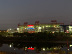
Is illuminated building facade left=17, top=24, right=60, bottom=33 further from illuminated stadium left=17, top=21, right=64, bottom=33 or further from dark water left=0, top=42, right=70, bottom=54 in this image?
dark water left=0, top=42, right=70, bottom=54

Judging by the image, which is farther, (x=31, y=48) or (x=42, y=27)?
(x=42, y=27)

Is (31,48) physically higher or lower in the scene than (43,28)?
lower

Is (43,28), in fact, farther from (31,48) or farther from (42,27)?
(31,48)

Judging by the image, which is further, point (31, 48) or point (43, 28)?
point (43, 28)

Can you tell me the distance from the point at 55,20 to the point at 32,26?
28.1 feet

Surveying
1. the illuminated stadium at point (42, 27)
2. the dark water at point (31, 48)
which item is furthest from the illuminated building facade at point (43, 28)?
the dark water at point (31, 48)

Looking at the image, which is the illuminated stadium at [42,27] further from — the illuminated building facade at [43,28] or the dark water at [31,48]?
the dark water at [31,48]

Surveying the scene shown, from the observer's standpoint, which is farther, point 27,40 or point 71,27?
point 71,27

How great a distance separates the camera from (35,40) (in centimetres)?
2458

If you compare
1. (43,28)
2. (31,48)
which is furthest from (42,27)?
(31,48)

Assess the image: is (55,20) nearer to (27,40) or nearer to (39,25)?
(39,25)

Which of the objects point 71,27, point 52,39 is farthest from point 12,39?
point 71,27

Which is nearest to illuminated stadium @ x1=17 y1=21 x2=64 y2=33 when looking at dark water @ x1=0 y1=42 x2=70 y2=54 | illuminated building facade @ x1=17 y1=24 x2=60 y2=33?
illuminated building facade @ x1=17 y1=24 x2=60 y2=33

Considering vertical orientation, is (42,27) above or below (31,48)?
above
